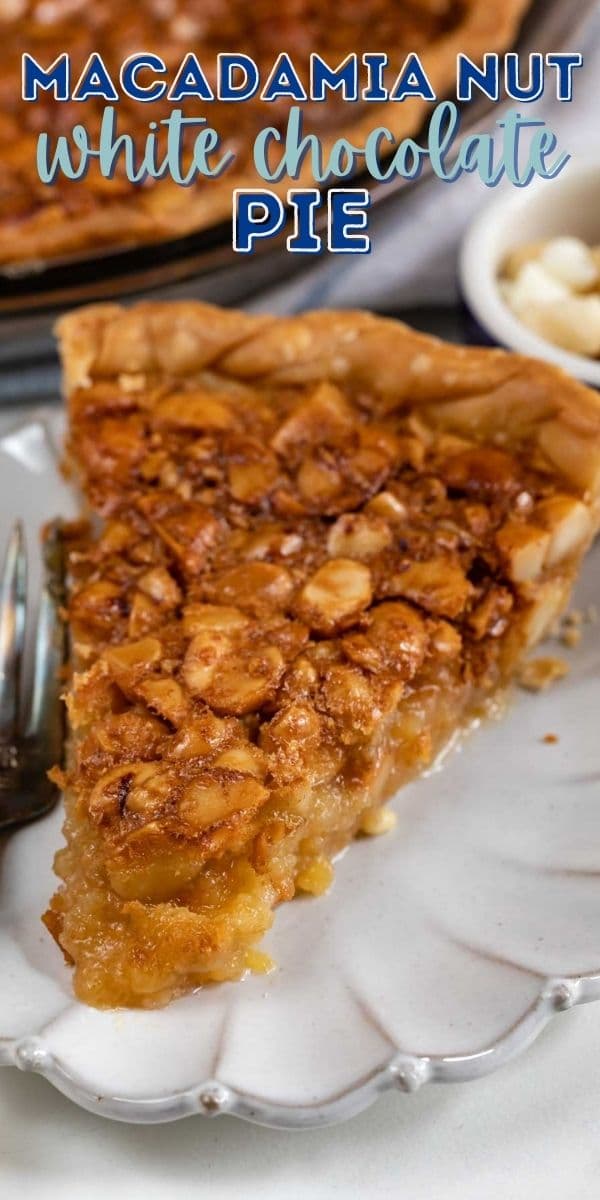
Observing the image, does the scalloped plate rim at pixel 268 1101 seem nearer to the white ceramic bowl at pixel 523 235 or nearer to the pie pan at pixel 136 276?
the white ceramic bowl at pixel 523 235

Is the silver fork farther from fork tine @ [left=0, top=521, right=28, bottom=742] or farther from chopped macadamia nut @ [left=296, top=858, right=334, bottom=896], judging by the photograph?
chopped macadamia nut @ [left=296, top=858, right=334, bottom=896]

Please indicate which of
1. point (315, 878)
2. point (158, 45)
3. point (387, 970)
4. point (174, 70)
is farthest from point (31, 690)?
point (158, 45)

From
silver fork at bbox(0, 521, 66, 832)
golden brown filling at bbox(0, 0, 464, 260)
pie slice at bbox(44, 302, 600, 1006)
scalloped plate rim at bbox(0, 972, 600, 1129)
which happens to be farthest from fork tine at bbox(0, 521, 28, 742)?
golden brown filling at bbox(0, 0, 464, 260)

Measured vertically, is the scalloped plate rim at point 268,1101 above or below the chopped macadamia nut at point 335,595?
below

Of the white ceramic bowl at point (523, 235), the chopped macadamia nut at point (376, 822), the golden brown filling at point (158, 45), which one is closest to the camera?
the chopped macadamia nut at point (376, 822)

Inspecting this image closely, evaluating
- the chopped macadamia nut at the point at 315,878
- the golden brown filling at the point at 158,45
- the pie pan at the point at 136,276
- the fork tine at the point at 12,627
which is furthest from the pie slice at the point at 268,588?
the golden brown filling at the point at 158,45
